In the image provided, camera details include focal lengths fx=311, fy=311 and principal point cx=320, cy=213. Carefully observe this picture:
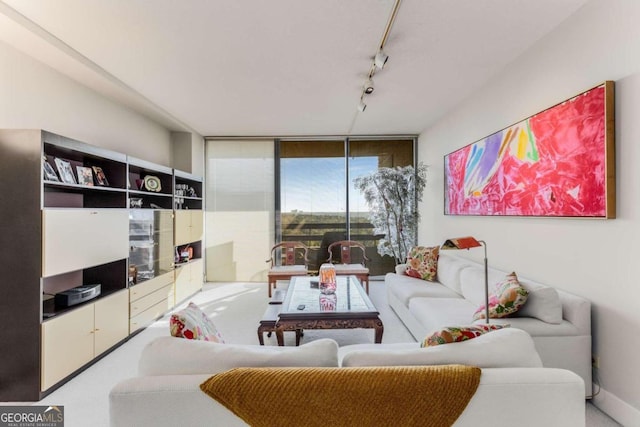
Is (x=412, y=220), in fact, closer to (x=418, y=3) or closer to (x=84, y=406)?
(x=418, y=3)

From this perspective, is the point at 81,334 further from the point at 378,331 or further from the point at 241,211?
the point at 241,211

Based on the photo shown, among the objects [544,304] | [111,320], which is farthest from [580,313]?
[111,320]

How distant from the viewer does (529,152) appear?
2.78 meters

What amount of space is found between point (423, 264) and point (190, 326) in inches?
128

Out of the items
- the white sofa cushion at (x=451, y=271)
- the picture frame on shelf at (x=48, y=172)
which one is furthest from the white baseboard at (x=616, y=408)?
the picture frame on shelf at (x=48, y=172)

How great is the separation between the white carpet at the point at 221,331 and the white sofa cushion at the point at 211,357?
1.32m

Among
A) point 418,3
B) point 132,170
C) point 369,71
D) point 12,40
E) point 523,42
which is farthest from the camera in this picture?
point 132,170

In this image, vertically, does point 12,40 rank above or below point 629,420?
above

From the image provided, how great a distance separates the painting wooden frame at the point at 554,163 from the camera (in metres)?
2.05

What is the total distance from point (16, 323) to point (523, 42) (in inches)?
181

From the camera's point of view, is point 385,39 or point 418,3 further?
point 385,39

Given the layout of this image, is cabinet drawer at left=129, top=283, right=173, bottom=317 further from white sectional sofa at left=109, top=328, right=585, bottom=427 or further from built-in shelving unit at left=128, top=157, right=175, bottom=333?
white sectional sofa at left=109, top=328, right=585, bottom=427

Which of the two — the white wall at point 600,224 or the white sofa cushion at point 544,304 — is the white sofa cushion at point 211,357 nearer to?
the white sofa cushion at point 544,304

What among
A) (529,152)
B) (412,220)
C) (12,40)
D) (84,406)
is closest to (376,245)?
(412,220)
